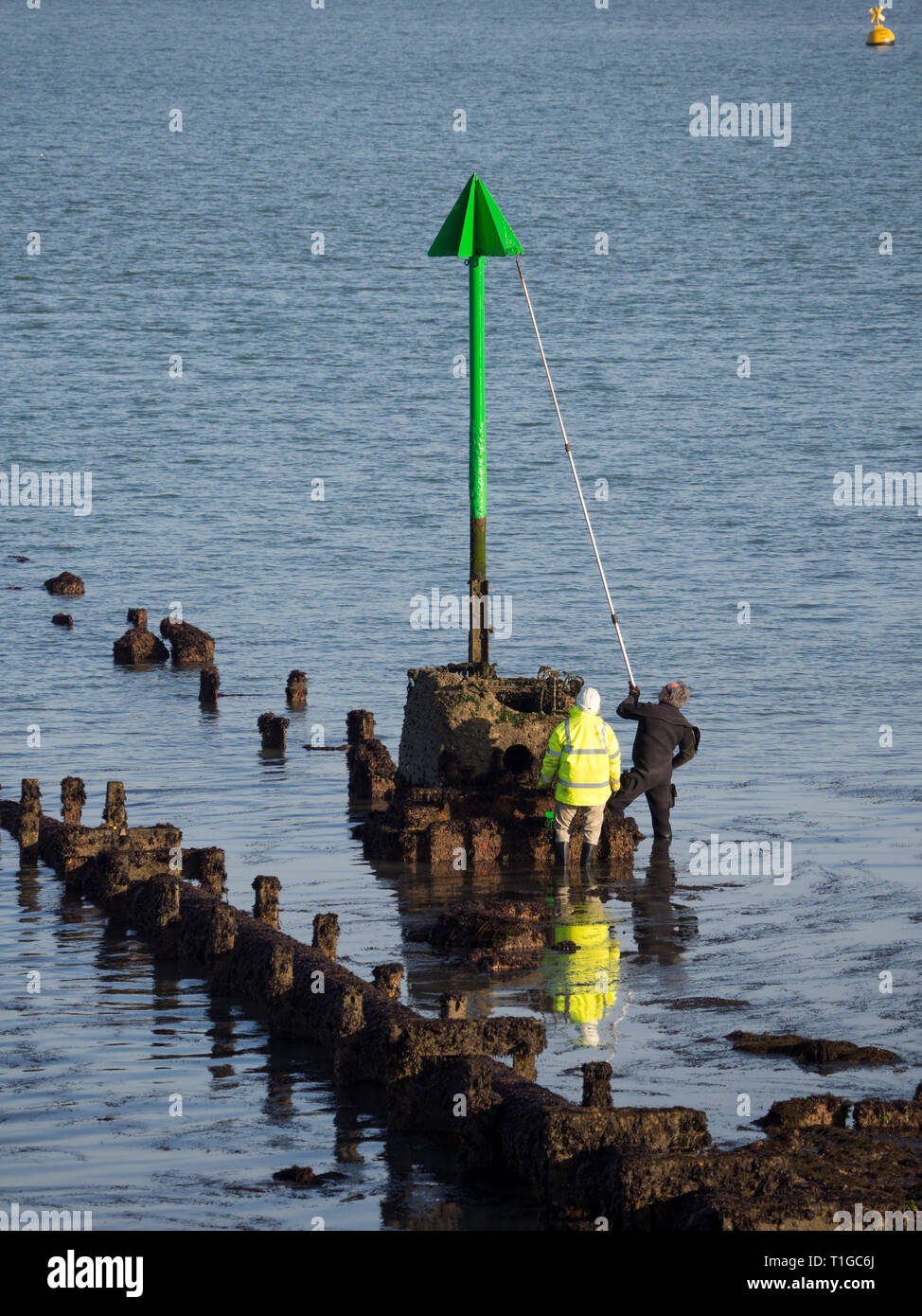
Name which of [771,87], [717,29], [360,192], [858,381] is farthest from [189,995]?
[717,29]

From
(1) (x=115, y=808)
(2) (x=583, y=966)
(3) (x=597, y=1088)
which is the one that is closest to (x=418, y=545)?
→ (1) (x=115, y=808)

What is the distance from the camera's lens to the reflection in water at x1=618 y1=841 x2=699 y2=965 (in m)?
15.1

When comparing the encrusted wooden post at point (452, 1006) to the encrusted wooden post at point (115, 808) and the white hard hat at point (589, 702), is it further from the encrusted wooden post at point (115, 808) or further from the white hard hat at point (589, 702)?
the encrusted wooden post at point (115, 808)

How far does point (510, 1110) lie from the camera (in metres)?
10.6

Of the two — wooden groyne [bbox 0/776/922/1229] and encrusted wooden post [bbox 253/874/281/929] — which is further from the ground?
encrusted wooden post [bbox 253/874/281/929]

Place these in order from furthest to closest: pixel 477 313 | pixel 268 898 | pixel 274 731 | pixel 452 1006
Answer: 1. pixel 274 731
2. pixel 477 313
3. pixel 268 898
4. pixel 452 1006

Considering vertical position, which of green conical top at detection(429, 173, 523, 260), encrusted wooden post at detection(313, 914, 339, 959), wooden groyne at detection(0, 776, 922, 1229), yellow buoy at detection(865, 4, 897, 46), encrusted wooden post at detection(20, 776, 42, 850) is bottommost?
wooden groyne at detection(0, 776, 922, 1229)

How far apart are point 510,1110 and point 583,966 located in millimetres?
4035

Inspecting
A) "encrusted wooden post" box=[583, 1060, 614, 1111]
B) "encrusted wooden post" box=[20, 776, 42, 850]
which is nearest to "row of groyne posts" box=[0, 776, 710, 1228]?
"encrusted wooden post" box=[583, 1060, 614, 1111]

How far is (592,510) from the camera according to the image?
154ft

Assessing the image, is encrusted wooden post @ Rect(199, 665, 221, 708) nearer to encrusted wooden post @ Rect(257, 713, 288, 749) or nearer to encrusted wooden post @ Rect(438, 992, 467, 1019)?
encrusted wooden post @ Rect(257, 713, 288, 749)

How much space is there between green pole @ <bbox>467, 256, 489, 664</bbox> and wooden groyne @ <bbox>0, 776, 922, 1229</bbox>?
453 centimetres

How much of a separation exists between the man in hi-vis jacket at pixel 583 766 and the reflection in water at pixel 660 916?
0.69 m

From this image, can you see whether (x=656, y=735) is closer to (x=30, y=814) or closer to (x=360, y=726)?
(x=360, y=726)
